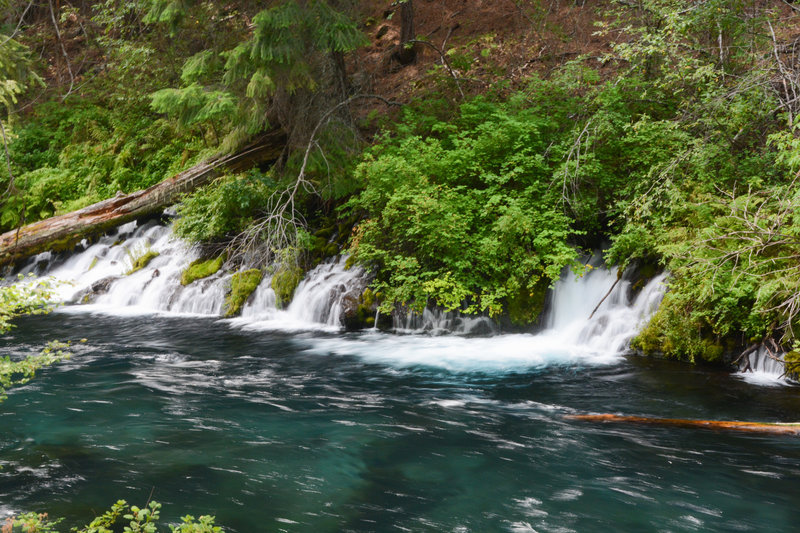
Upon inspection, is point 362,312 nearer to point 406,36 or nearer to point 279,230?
point 279,230

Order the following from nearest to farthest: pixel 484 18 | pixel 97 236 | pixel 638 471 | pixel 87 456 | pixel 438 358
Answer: pixel 638 471 → pixel 87 456 → pixel 438 358 → pixel 97 236 → pixel 484 18

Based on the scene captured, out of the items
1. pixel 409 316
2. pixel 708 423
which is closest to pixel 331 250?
pixel 409 316

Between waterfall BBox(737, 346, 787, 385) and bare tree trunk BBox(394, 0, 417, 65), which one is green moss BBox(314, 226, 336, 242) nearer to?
bare tree trunk BBox(394, 0, 417, 65)

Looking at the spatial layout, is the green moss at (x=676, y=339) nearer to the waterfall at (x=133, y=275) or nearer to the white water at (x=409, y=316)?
the white water at (x=409, y=316)

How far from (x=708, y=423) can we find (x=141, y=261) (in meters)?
13.0

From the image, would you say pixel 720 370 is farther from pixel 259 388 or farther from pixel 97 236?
pixel 97 236

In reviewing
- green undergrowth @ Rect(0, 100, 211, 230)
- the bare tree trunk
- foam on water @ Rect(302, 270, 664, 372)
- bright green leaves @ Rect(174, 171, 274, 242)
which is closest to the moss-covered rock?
foam on water @ Rect(302, 270, 664, 372)

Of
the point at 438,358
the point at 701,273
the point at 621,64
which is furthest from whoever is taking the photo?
the point at 621,64

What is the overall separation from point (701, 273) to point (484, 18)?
13458mm

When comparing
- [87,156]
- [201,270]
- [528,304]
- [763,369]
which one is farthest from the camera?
[87,156]

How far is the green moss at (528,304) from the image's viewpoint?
1055 centimetres

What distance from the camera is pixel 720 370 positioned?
8328 mm

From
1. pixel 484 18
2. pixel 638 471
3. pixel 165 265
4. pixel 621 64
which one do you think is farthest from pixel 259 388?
pixel 484 18

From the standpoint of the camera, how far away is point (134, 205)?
1517 cm
